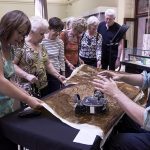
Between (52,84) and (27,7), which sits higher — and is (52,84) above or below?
below

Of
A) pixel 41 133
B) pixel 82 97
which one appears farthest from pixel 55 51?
pixel 41 133

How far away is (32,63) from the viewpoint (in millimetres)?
2256

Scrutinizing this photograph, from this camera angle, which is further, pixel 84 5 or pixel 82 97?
pixel 84 5

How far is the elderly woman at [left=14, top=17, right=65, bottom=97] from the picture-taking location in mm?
2174

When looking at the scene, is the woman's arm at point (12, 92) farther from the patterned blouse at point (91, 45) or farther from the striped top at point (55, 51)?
the patterned blouse at point (91, 45)

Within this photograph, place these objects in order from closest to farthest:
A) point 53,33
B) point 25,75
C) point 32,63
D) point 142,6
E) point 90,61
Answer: point 25,75 → point 32,63 → point 53,33 → point 90,61 → point 142,6

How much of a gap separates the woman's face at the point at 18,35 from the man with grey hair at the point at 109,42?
264cm

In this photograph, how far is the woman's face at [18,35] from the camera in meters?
1.53

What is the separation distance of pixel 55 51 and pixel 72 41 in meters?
0.54

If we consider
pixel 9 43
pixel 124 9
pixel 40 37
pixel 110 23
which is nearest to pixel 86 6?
pixel 124 9

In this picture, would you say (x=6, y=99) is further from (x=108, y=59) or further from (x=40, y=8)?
(x=40, y=8)

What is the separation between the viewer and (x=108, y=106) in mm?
1614

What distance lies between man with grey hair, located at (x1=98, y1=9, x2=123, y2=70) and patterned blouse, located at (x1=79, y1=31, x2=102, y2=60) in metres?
0.48

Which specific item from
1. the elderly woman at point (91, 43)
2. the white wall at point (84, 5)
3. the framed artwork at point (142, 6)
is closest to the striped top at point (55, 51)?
the elderly woman at point (91, 43)
